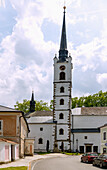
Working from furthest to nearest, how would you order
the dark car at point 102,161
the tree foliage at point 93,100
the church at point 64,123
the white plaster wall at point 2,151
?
the tree foliage at point 93,100 < the church at point 64,123 < the white plaster wall at point 2,151 < the dark car at point 102,161

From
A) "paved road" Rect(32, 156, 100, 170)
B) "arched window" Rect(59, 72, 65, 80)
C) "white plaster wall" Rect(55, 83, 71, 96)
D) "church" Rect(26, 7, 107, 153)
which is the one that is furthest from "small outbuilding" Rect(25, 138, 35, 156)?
"arched window" Rect(59, 72, 65, 80)

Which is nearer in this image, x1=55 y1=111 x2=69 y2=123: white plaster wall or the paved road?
the paved road

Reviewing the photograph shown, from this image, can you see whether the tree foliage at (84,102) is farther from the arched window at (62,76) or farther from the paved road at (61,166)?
the paved road at (61,166)

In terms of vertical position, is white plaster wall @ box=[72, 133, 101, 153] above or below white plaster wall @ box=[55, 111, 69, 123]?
below

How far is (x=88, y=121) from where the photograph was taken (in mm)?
66938

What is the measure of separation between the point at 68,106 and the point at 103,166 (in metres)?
38.8

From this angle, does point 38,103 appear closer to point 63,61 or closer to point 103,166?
point 63,61

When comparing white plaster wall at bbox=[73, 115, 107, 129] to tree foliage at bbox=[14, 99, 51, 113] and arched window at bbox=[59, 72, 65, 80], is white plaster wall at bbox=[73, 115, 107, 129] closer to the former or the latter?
arched window at bbox=[59, 72, 65, 80]

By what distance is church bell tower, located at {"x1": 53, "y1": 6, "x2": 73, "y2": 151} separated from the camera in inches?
2464

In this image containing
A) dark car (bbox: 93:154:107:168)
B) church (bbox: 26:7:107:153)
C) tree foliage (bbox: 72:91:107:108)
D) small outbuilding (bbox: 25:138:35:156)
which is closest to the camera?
dark car (bbox: 93:154:107:168)

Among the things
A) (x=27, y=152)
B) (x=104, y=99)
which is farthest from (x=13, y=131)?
(x=104, y=99)

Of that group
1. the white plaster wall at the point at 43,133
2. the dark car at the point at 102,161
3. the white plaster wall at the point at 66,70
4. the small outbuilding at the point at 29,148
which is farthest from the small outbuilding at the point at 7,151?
the white plaster wall at the point at 66,70

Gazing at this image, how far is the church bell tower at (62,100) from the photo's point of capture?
62594 millimetres

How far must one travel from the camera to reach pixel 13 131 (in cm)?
3400
